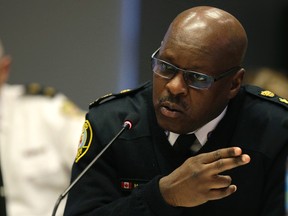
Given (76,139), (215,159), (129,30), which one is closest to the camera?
(215,159)

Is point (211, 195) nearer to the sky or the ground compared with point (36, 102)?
nearer to the sky

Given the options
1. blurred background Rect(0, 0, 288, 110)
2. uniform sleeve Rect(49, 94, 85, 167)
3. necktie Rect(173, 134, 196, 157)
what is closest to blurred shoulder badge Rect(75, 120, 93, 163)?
necktie Rect(173, 134, 196, 157)

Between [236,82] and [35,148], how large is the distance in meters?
1.35

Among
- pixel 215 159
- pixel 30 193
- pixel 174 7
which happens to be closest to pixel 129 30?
pixel 174 7

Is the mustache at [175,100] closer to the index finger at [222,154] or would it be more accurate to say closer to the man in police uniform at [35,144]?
the index finger at [222,154]

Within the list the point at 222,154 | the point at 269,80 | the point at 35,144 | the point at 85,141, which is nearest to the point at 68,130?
the point at 35,144

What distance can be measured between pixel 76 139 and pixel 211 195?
1.32 metres

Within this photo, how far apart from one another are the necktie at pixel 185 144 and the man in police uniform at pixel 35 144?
1.08 metres

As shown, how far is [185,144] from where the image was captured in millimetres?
1741

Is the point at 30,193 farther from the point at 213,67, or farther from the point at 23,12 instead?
Answer: the point at 213,67

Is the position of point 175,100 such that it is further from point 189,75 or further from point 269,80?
point 269,80

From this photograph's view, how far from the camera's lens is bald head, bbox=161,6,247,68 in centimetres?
163

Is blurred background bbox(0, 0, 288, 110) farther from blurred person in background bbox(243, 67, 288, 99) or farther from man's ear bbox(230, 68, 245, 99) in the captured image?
man's ear bbox(230, 68, 245, 99)

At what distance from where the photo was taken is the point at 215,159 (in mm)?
1500
